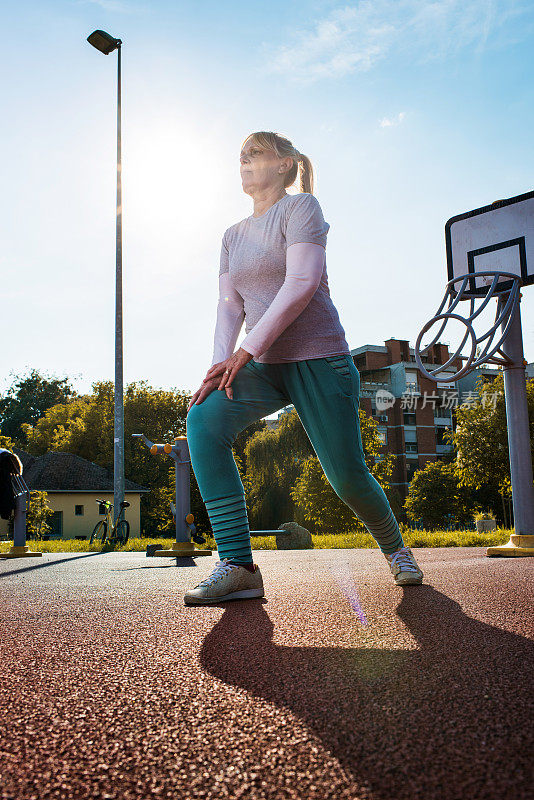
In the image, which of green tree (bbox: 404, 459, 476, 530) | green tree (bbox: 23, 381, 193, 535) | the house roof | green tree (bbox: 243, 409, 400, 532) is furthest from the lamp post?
green tree (bbox: 404, 459, 476, 530)

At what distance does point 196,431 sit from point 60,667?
1330mm

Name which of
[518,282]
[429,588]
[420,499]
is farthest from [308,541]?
[420,499]

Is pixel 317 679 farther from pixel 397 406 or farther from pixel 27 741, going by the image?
pixel 397 406

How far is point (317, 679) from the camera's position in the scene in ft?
4.59

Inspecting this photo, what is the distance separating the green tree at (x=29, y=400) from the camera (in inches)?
2456

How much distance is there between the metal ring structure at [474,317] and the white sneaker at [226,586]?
9.97 feet

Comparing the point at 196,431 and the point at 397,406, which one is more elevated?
the point at 397,406

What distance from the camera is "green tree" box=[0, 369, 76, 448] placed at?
62.4 m

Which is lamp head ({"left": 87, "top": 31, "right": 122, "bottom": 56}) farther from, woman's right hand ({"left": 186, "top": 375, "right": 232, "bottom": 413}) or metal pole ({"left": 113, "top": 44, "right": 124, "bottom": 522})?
woman's right hand ({"left": 186, "top": 375, "right": 232, "bottom": 413})

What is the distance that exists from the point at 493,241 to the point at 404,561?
207 inches

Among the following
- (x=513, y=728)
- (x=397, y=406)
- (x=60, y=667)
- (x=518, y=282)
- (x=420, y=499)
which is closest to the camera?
(x=513, y=728)

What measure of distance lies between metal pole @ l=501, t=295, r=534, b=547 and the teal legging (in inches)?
144

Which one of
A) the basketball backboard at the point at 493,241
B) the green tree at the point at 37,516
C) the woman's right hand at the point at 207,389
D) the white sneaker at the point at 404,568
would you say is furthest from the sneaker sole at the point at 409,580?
the green tree at the point at 37,516

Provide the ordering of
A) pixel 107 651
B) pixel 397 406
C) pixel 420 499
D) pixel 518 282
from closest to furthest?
pixel 107 651, pixel 518 282, pixel 420 499, pixel 397 406
